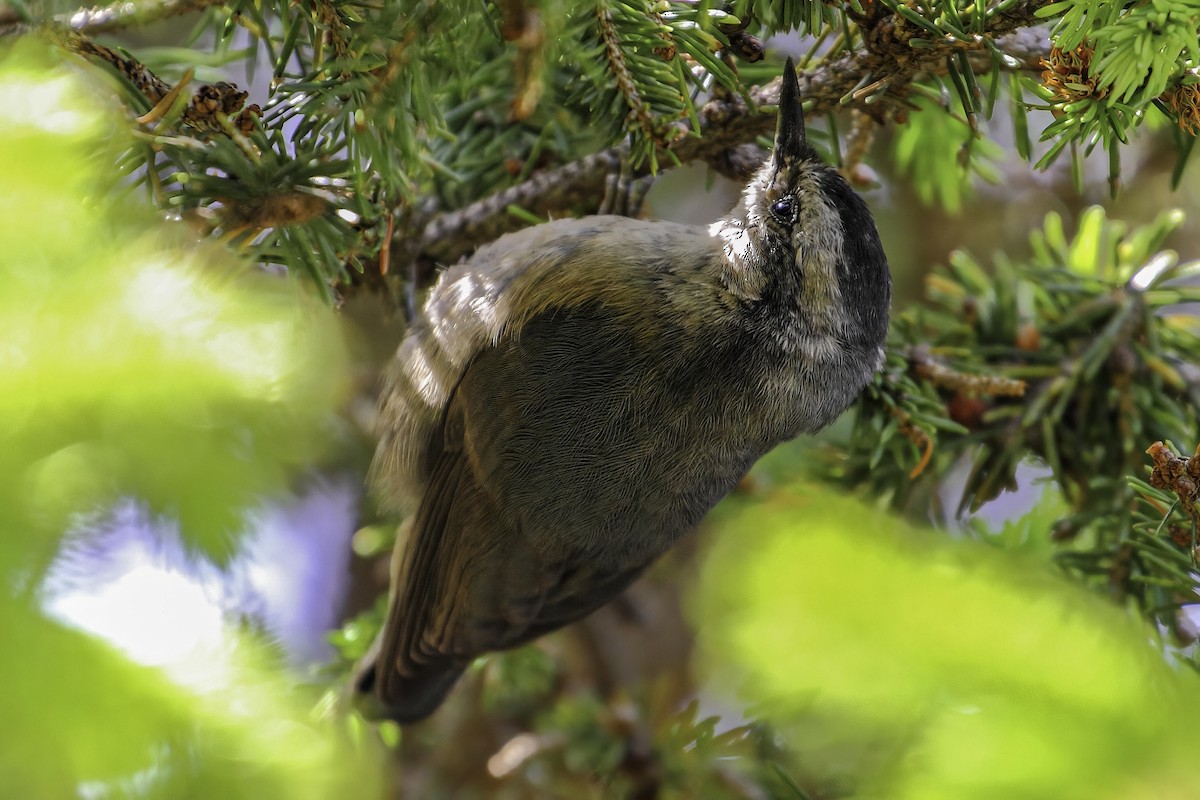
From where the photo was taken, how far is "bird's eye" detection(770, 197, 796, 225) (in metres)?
2.25

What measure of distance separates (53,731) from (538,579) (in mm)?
1514

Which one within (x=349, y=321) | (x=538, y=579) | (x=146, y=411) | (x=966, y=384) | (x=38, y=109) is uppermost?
(x=38, y=109)

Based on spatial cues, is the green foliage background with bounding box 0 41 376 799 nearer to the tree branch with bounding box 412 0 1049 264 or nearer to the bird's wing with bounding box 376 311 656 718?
the tree branch with bounding box 412 0 1049 264

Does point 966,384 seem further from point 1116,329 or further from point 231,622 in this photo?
point 231,622

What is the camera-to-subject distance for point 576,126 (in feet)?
7.23

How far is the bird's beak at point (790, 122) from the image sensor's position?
1.76 meters

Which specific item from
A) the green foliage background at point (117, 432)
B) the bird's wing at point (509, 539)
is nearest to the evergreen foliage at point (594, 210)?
the green foliage background at point (117, 432)

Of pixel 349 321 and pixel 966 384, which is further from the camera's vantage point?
pixel 349 321

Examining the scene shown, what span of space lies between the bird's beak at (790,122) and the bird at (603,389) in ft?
0.23

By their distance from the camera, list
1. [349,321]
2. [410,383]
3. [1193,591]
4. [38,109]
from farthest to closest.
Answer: [349,321], [410,383], [1193,591], [38,109]

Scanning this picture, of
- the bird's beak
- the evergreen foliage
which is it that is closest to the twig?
the evergreen foliage

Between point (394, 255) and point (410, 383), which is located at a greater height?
→ point (394, 255)

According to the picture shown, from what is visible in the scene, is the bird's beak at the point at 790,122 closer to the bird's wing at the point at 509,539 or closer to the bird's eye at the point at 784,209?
the bird's eye at the point at 784,209

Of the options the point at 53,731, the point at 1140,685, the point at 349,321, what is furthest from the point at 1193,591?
the point at 349,321
